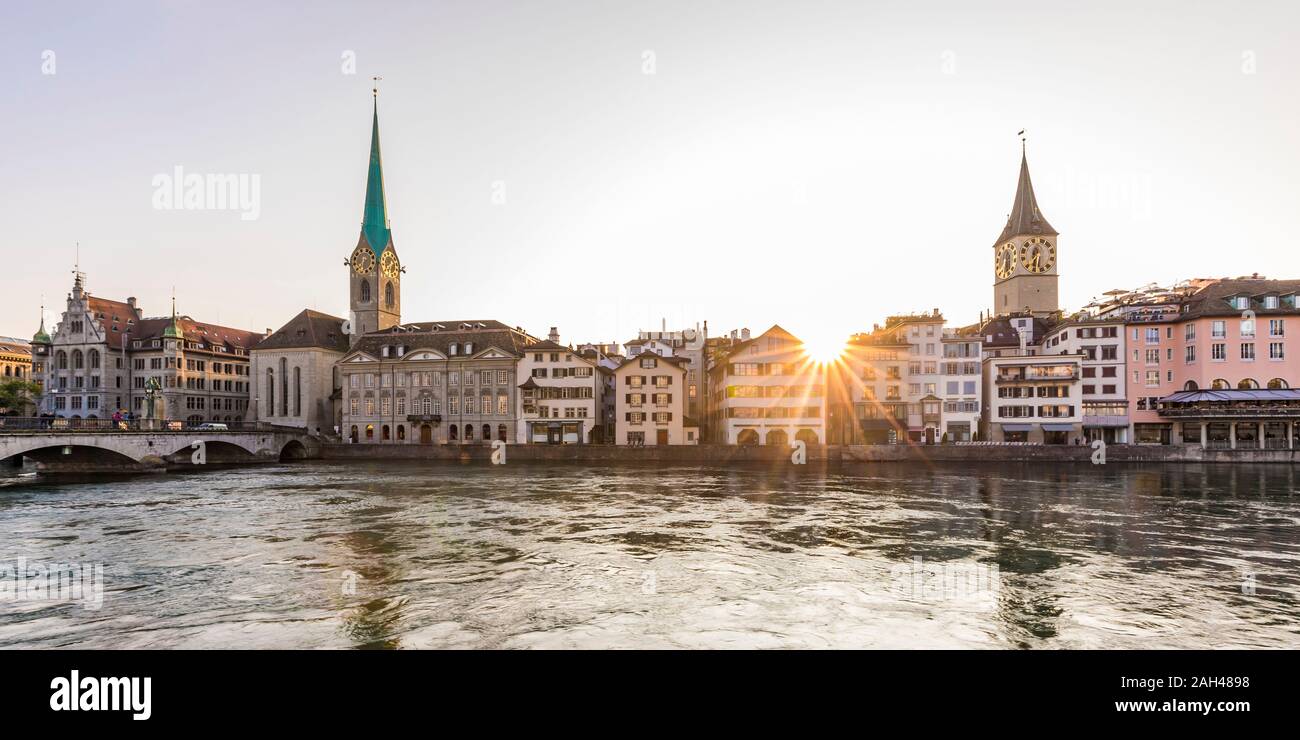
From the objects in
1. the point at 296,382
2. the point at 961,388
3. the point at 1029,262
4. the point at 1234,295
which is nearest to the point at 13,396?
the point at 296,382

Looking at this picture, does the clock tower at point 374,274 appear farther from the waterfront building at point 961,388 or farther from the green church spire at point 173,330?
the waterfront building at point 961,388

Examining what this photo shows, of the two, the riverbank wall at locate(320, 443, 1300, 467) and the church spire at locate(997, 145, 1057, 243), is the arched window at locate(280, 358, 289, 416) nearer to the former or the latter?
the riverbank wall at locate(320, 443, 1300, 467)

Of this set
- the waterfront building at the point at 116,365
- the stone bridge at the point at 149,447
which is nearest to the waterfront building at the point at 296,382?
the waterfront building at the point at 116,365

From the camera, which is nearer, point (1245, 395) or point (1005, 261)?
point (1245, 395)

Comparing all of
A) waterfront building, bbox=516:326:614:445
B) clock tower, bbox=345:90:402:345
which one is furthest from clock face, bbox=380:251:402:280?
waterfront building, bbox=516:326:614:445

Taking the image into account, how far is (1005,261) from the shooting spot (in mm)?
109500

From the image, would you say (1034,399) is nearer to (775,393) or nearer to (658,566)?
(775,393)

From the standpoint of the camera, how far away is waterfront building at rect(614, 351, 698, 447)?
66.8 meters

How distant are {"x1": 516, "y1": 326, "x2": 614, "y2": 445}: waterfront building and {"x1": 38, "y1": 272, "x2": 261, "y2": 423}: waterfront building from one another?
4751cm

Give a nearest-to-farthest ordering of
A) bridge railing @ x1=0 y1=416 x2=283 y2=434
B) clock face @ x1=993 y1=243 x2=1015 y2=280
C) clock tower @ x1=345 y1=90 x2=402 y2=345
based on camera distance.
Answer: bridge railing @ x1=0 y1=416 x2=283 y2=434 → clock tower @ x1=345 y1=90 x2=402 y2=345 → clock face @ x1=993 y1=243 x2=1015 y2=280

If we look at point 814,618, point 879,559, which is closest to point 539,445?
point 879,559

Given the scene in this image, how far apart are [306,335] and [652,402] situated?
162ft

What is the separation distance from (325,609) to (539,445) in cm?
5178
